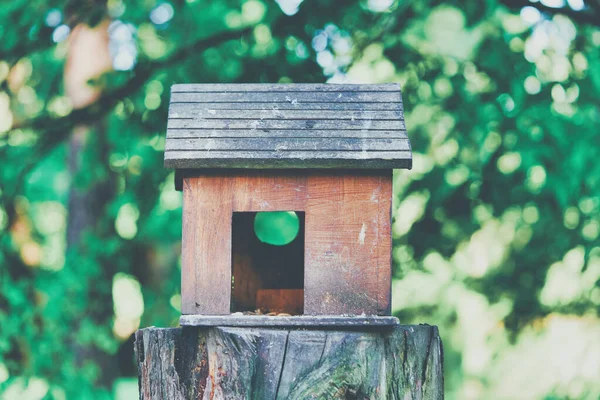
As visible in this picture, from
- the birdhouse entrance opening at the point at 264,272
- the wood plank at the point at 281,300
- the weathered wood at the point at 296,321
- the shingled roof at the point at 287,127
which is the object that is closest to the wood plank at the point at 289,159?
the shingled roof at the point at 287,127

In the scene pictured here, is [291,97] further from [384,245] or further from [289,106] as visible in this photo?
[384,245]

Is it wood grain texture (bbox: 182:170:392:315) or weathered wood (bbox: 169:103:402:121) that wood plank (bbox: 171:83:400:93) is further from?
wood grain texture (bbox: 182:170:392:315)

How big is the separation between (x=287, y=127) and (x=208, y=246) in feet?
1.55

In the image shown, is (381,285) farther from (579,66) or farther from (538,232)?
(538,232)

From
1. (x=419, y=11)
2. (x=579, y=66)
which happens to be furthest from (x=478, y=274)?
(x=419, y=11)

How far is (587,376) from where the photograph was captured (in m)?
5.91

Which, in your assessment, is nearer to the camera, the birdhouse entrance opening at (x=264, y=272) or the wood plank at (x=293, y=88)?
the wood plank at (x=293, y=88)

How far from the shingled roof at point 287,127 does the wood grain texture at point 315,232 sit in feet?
0.26

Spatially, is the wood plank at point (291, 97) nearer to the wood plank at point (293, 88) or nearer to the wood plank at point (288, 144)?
the wood plank at point (293, 88)

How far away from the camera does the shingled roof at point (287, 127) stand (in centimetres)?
253

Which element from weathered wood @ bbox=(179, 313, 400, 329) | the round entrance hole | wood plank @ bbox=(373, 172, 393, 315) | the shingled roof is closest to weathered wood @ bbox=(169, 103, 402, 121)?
the shingled roof

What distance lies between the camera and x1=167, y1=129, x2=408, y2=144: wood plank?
260 centimetres

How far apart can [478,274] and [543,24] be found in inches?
143

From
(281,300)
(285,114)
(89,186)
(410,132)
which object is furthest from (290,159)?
(89,186)
